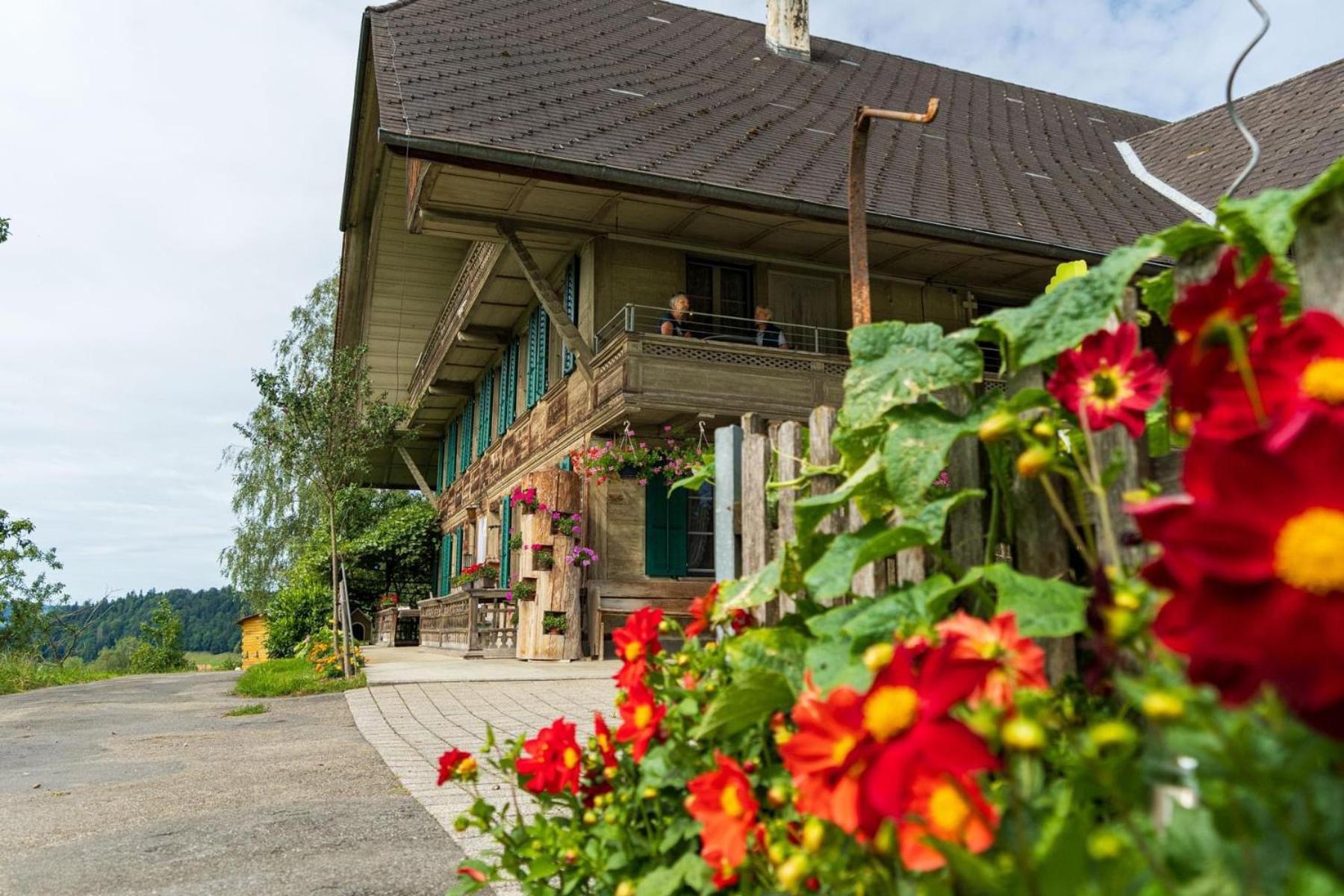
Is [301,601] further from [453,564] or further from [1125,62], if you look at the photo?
[1125,62]

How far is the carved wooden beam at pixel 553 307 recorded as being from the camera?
1180cm

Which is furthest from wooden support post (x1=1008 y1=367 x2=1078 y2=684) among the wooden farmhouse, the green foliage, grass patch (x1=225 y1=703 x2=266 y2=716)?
the green foliage

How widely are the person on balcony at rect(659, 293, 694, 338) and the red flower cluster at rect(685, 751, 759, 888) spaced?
33.3 feet

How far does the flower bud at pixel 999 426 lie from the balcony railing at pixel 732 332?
10.4 metres

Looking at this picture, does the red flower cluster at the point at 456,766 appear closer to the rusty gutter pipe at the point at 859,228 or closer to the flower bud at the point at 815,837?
the flower bud at the point at 815,837

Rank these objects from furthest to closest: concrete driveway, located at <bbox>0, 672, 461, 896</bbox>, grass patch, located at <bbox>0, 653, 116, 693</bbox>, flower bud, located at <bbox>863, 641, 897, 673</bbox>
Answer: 1. grass patch, located at <bbox>0, 653, 116, 693</bbox>
2. concrete driveway, located at <bbox>0, 672, 461, 896</bbox>
3. flower bud, located at <bbox>863, 641, 897, 673</bbox>

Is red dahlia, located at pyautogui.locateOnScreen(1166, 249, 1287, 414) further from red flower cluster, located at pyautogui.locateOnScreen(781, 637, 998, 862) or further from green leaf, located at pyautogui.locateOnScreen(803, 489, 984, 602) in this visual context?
green leaf, located at pyautogui.locateOnScreen(803, 489, 984, 602)

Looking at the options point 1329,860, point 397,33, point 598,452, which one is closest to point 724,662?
point 1329,860

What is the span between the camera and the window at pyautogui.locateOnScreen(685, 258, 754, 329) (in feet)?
41.9

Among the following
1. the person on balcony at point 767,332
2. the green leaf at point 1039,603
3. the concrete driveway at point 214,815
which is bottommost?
the concrete driveway at point 214,815

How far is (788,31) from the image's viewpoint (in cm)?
1672

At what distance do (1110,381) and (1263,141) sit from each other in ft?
44.4

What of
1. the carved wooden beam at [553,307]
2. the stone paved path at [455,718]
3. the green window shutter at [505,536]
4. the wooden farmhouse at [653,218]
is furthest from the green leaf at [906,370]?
the green window shutter at [505,536]

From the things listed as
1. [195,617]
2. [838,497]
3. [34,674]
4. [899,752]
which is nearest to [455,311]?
[34,674]
